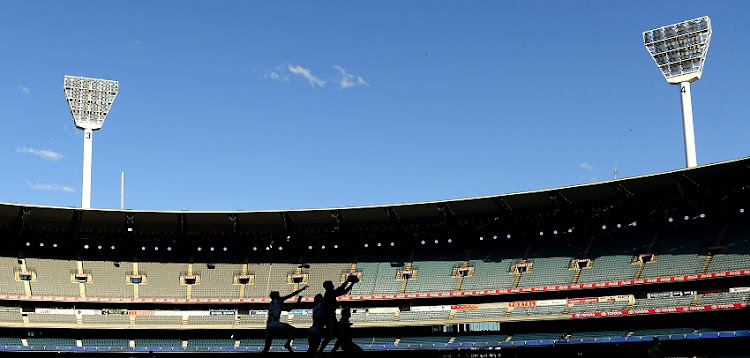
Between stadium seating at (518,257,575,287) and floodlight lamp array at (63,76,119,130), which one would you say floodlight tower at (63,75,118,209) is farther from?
stadium seating at (518,257,575,287)

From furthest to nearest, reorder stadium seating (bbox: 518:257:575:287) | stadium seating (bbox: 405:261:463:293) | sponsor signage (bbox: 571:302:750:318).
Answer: stadium seating (bbox: 405:261:463:293) → stadium seating (bbox: 518:257:575:287) → sponsor signage (bbox: 571:302:750:318)

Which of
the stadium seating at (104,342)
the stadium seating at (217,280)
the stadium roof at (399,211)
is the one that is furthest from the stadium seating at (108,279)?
the stadium seating at (217,280)

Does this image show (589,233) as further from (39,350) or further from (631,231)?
(39,350)

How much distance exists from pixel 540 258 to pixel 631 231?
6725 millimetres

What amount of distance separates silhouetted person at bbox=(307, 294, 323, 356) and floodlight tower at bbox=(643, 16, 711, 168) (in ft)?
146

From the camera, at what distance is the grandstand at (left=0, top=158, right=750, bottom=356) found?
182ft

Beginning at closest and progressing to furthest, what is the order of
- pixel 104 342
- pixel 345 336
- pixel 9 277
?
pixel 345 336 < pixel 9 277 < pixel 104 342

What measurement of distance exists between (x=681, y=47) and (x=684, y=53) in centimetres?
58

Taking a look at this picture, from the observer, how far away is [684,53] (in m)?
62.5

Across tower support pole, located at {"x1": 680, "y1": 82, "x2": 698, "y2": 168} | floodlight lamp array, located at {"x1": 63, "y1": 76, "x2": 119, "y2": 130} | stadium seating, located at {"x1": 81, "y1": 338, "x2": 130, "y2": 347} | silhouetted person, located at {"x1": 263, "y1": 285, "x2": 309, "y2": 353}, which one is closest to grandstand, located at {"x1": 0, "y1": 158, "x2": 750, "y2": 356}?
stadium seating, located at {"x1": 81, "y1": 338, "x2": 130, "y2": 347}

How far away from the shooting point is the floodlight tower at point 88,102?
2810 inches

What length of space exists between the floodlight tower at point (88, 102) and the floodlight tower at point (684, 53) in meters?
44.1

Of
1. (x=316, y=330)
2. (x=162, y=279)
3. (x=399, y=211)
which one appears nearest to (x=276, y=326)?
(x=316, y=330)

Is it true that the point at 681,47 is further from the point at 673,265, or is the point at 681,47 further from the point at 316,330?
the point at 316,330
